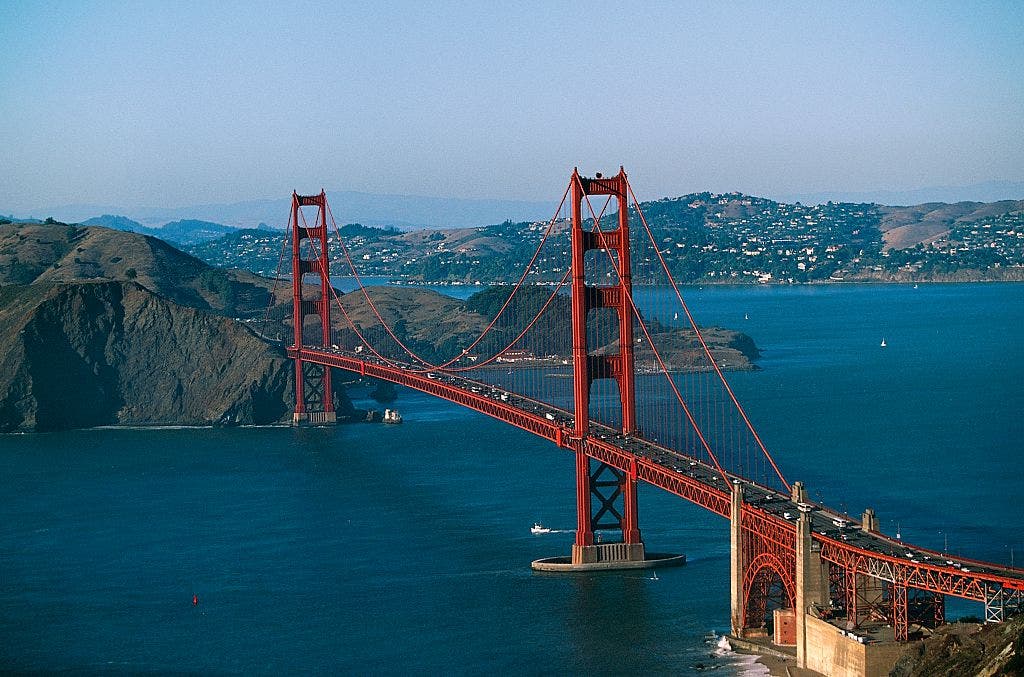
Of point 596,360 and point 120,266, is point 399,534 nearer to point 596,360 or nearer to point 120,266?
point 596,360

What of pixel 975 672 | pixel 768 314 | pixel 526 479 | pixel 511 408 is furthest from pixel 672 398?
pixel 768 314

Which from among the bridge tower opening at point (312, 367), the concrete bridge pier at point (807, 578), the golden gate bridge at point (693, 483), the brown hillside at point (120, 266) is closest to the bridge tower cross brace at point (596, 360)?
the golden gate bridge at point (693, 483)

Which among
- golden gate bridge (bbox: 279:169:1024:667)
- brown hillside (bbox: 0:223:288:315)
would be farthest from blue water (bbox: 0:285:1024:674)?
brown hillside (bbox: 0:223:288:315)

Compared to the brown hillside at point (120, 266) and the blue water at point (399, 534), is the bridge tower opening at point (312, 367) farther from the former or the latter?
the brown hillside at point (120, 266)

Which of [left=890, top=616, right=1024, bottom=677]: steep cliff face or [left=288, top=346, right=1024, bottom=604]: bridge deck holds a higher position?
[left=288, top=346, right=1024, bottom=604]: bridge deck

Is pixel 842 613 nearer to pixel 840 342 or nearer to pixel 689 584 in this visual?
pixel 689 584

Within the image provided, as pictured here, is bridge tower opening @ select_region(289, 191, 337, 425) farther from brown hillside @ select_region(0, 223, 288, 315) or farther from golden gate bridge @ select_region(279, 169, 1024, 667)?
brown hillside @ select_region(0, 223, 288, 315)

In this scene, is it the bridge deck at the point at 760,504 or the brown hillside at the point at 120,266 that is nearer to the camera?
the bridge deck at the point at 760,504
